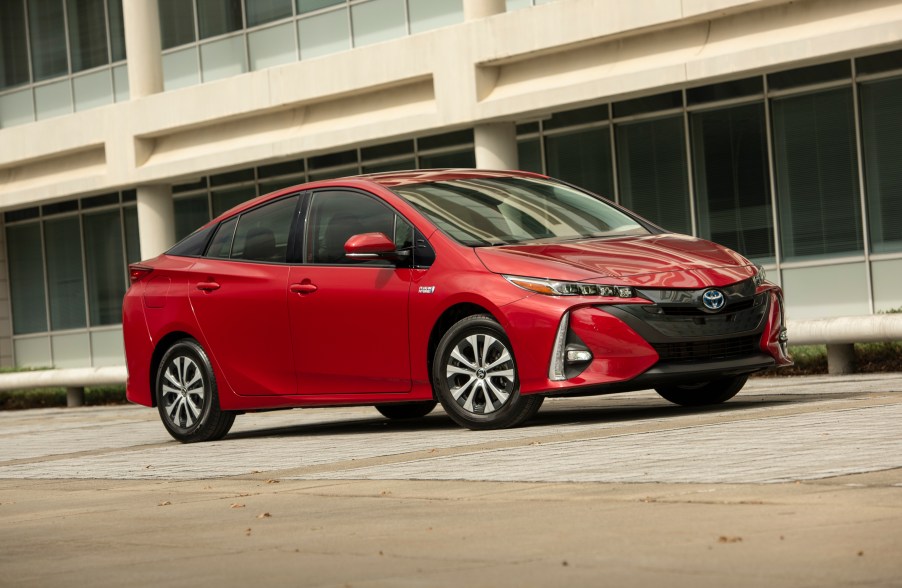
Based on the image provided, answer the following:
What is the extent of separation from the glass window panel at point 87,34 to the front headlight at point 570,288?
2230 cm

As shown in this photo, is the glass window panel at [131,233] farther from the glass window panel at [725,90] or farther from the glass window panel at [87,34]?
the glass window panel at [725,90]

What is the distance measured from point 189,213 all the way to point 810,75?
13.9m

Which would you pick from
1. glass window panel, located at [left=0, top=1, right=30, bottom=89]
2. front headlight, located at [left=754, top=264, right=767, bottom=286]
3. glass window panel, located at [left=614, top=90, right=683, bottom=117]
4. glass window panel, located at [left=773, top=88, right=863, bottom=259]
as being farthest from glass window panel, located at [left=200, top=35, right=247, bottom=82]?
front headlight, located at [left=754, top=264, right=767, bottom=286]

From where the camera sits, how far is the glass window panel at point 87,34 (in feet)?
100

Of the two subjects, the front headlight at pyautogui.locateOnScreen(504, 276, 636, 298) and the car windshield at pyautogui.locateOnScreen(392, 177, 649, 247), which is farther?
the car windshield at pyautogui.locateOnScreen(392, 177, 649, 247)

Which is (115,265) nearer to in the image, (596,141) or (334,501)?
(596,141)

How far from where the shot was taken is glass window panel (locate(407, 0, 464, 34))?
23625mm

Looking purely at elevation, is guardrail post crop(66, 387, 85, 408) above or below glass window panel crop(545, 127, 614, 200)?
below

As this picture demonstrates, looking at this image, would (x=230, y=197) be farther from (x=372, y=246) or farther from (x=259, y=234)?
(x=372, y=246)

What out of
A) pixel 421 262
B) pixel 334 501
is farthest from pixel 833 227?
pixel 334 501

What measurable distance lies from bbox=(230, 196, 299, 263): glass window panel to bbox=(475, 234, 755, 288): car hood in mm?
1817

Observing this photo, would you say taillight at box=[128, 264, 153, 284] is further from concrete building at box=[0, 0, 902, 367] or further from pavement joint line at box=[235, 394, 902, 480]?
concrete building at box=[0, 0, 902, 367]

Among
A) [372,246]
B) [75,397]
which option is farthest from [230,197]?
[372,246]

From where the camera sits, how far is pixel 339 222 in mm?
10812
